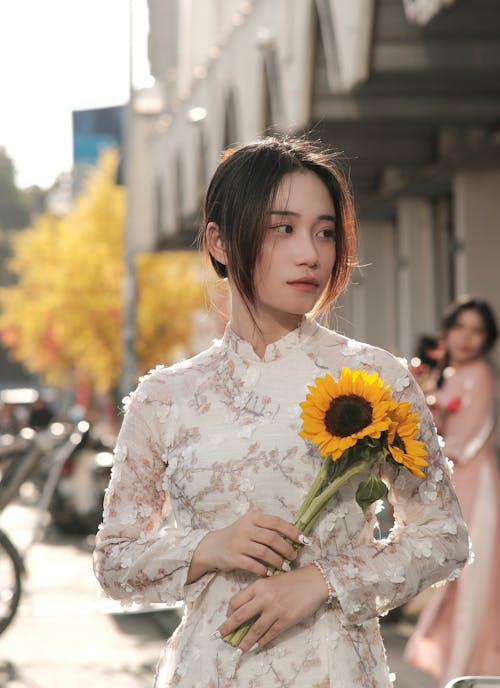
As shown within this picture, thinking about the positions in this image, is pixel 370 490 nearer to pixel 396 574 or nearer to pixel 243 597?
pixel 396 574

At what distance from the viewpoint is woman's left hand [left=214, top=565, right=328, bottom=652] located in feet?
9.50

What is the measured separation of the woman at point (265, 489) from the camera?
298cm

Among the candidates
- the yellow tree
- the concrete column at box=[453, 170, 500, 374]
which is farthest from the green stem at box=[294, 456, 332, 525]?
the yellow tree

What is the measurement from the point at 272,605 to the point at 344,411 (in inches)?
13.8

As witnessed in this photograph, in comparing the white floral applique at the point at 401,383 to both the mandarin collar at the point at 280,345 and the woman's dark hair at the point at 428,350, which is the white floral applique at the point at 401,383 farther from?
the woman's dark hair at the point at 428,350

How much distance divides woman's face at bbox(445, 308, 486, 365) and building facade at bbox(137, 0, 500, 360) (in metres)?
0.56

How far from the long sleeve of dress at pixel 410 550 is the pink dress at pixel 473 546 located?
204 inches

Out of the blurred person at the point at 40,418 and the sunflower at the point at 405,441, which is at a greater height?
the sunflower at the point at 405,441

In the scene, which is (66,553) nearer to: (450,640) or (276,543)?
(450,640)

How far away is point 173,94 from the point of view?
133 ft

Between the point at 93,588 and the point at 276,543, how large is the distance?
10.6 metres

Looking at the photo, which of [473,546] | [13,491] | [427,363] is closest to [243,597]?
[473,546]

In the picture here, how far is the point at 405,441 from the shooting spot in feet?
9.66

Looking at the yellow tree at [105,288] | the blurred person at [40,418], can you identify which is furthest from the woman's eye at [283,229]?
the yellow tree at [105,288]
